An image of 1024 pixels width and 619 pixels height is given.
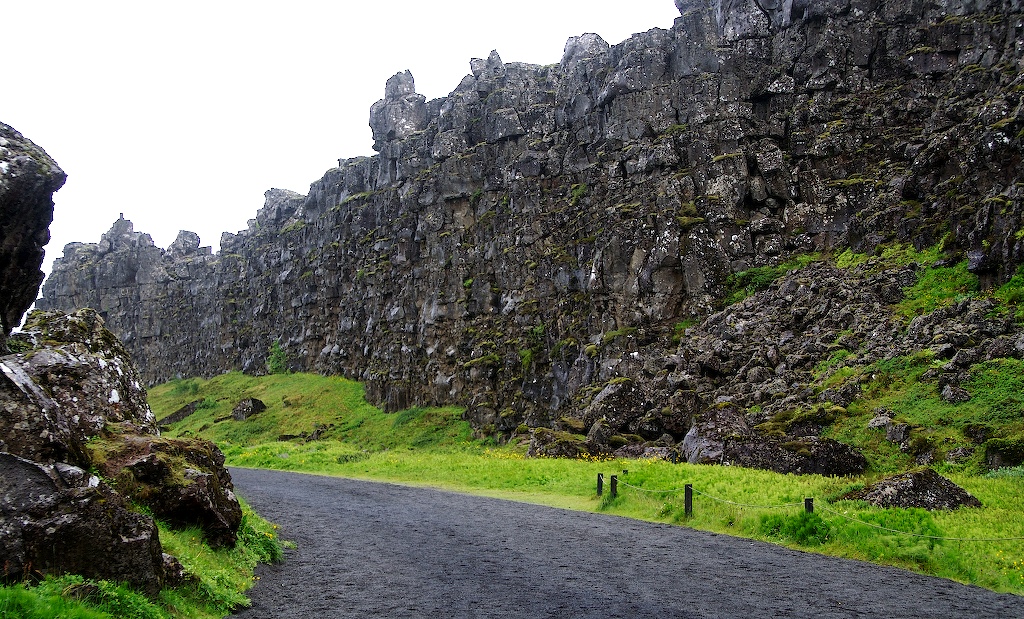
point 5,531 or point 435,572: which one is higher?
point 5,531

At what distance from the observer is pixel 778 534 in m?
19.0

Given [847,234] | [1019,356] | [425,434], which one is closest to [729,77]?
[847,234]

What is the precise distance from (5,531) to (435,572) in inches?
309

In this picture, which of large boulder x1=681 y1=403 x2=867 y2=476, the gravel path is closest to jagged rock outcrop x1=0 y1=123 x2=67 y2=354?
the gravel path

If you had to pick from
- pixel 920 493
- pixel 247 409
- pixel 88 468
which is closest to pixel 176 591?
pixel 88 468

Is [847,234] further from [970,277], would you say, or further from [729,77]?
[729,77]

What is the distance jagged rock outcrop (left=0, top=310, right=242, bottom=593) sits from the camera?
991cm

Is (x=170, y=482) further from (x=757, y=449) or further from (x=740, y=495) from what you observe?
(x=757, y=449)

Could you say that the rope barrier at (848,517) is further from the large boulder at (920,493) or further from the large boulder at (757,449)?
the large boulder at (757,449)

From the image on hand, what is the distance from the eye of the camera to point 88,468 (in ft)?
41.2

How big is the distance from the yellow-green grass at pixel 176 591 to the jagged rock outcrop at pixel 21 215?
5.53m

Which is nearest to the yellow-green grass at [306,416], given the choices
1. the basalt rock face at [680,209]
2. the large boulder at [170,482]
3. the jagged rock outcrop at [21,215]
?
the basalt rock face at [680,209]

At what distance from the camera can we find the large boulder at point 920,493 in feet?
61.7

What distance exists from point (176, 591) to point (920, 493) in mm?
17839
